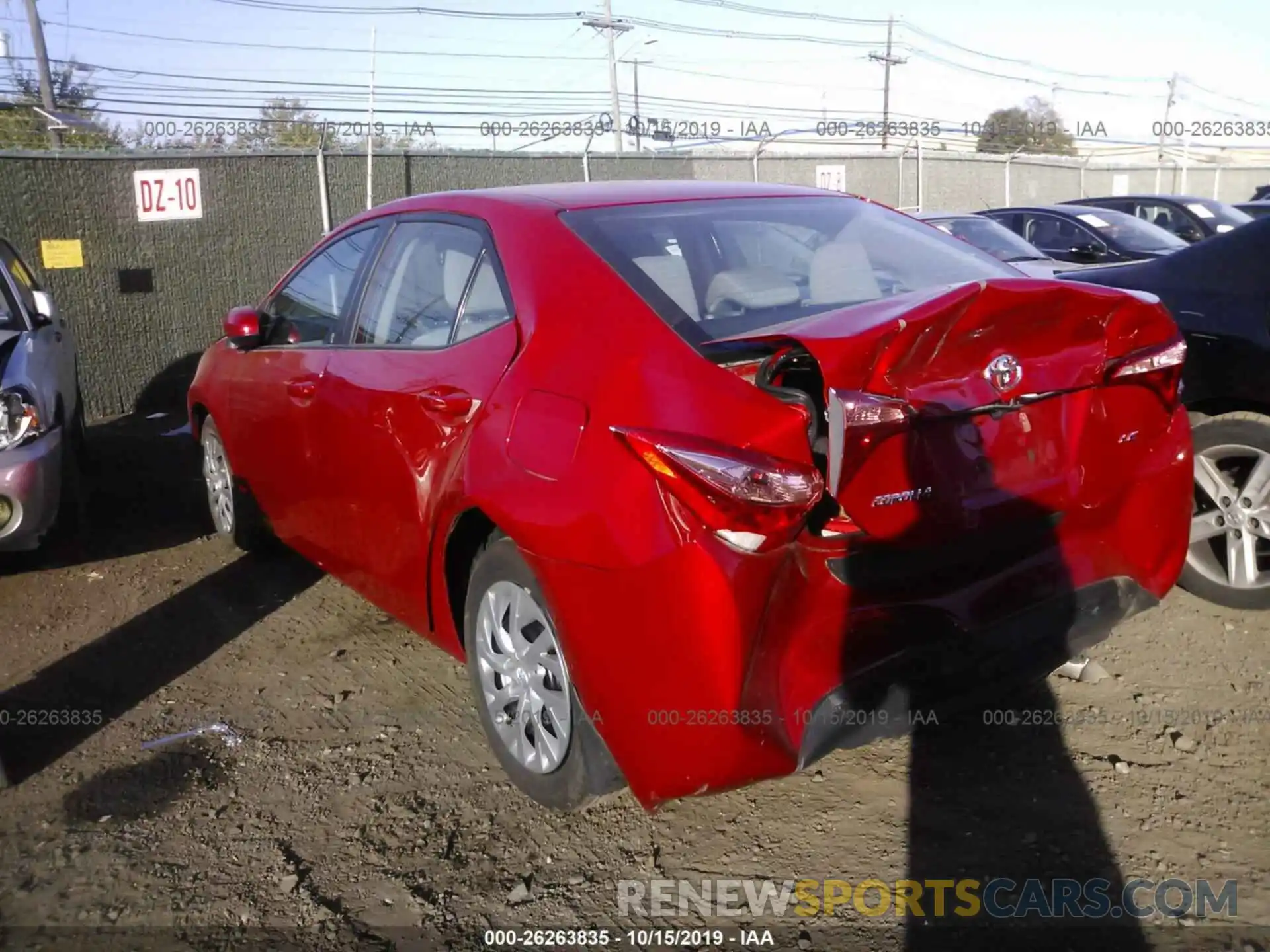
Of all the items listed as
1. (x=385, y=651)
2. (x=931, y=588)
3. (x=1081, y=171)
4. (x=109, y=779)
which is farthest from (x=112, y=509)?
(x=1081, y=171)

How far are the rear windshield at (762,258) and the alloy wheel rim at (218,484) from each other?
2.93 metres

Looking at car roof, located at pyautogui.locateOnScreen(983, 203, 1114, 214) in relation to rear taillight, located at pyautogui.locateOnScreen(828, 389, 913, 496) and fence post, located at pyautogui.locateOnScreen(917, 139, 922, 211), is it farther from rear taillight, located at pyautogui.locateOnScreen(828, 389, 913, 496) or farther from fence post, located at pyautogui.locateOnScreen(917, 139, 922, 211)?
rear taillight, located at pyautogui.locateOnScreen(828, 389, 913, 496)

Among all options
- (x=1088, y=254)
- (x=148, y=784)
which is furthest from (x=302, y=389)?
(x=1088, y=254)

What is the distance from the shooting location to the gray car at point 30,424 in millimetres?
4852

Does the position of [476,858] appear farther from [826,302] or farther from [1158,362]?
[1158,362]

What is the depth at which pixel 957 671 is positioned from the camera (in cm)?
279

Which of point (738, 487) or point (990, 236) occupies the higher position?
point (990, 236)

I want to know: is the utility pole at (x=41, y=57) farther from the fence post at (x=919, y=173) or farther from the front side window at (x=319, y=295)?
the fence post at (x=919, y=173)

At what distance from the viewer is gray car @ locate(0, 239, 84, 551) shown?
15.9 ft

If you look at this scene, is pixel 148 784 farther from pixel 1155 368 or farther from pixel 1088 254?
pixel 1088 254

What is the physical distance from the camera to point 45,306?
21.0 ft

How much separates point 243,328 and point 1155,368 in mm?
3391

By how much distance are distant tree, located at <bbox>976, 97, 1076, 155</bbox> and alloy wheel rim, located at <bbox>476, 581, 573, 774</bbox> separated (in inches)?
1878

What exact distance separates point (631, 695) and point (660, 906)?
588 millimetres
